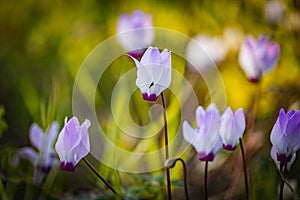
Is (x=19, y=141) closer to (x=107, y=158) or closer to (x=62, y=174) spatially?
(x=62, y=174)

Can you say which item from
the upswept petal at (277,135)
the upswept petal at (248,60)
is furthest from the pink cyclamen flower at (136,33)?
the upswept petal at (277,135)

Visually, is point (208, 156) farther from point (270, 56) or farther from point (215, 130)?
point (270, 56)

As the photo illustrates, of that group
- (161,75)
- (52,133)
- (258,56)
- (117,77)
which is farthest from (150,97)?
(117,77)

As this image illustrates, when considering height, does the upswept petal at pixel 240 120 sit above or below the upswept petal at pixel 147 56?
below

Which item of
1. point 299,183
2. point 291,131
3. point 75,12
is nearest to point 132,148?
point 299,183

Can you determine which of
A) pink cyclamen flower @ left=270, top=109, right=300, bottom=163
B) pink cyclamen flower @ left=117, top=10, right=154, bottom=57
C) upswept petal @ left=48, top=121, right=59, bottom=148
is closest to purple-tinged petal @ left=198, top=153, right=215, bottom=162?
pink cyclamen flower @ left=270, top=109, right=300, bottom=163

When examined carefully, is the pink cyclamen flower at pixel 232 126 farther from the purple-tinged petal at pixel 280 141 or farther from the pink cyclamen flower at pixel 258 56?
the pink cyclamen flower at pixel 258 56

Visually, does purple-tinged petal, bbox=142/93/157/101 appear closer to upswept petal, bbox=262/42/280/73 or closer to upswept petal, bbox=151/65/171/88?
upswept petal, bbox=151/65/171/88
